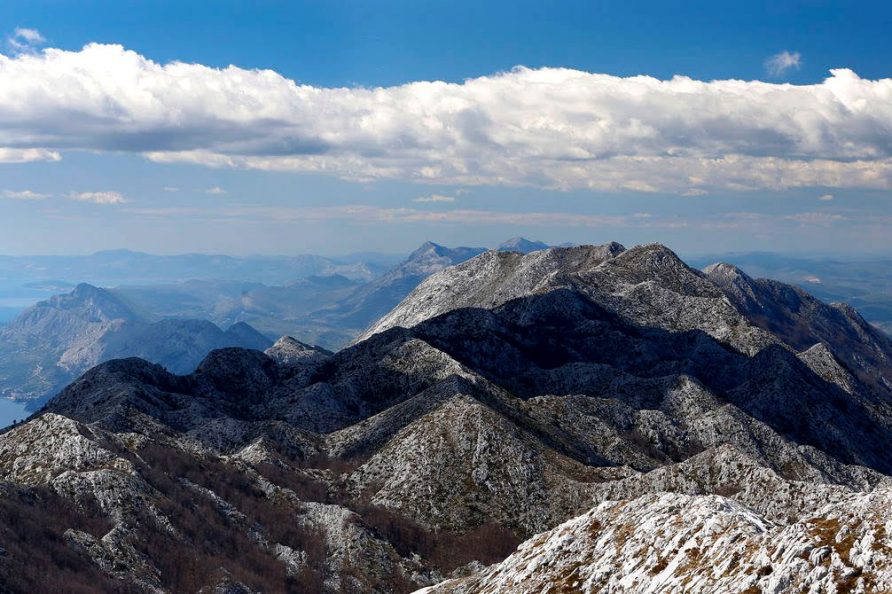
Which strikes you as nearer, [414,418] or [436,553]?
[436,553]

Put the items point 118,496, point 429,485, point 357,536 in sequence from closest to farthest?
point 118,496
point 357,536
point 429,485

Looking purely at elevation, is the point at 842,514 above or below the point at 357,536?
above

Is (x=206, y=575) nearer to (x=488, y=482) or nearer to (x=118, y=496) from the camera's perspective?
(x=118, y=496)

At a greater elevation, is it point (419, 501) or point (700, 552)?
point (700, 552)

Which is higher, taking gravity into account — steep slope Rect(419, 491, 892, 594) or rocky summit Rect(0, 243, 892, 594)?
steep slope Rect(419, 491, 892, 594)

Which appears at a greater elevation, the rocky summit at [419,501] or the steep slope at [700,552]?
the steep slope at [700,552]

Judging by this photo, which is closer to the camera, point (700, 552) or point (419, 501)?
point (700, 552)

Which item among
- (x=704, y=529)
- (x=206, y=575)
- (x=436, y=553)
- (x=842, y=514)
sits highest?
(x=842, y=514)

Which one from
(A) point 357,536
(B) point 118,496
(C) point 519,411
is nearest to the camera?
(B) point 118,496

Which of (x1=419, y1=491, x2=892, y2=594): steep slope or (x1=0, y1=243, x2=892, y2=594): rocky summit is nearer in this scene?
(x1=419, y1=491, x2=892, y2=594): steep slope

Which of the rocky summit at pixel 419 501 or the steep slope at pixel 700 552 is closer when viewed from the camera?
the steep slope at pixel 700 552

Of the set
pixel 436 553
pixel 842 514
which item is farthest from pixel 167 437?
pixel 842 514
